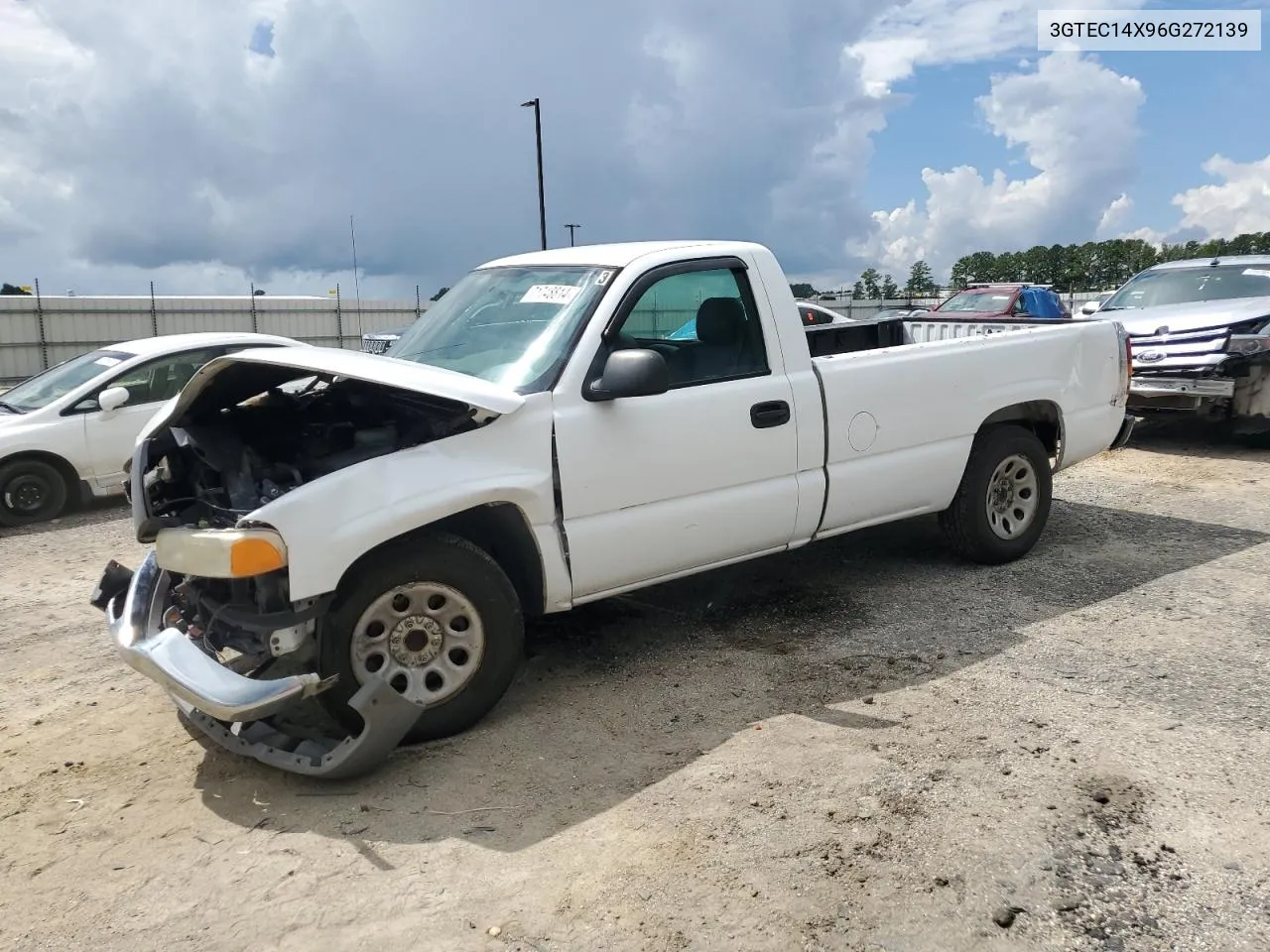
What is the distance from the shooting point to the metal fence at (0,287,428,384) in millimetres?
22438

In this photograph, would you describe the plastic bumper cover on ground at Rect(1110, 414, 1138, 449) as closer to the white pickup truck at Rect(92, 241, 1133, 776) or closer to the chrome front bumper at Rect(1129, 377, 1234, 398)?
the white pickup truck at Rect(92, 241, 1133, 776)

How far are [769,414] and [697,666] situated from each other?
1.25m

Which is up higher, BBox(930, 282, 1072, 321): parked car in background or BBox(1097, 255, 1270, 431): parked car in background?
BBox(930, 282, 1072, 321): parked car in background

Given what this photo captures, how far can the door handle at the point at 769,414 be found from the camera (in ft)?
15.2

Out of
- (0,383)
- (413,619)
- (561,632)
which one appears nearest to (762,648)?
(561,632)

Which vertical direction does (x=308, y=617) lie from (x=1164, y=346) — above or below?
below

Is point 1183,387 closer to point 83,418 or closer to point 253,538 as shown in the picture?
Result: point 253,538

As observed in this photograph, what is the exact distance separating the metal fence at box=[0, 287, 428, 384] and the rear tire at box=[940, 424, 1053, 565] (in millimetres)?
20236

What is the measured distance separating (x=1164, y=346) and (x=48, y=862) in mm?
10347

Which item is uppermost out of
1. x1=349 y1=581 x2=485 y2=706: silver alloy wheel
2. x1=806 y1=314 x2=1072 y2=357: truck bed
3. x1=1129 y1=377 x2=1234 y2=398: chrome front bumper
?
x1=806 y1=314 x2=1072 y2=357: truck bed

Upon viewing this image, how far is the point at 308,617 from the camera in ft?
11.6

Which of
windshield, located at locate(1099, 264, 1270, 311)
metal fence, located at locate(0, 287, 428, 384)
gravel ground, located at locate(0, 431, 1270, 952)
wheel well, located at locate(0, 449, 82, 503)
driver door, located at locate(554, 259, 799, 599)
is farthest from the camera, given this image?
metal fence, located at locate(0, 287, 428, 384)

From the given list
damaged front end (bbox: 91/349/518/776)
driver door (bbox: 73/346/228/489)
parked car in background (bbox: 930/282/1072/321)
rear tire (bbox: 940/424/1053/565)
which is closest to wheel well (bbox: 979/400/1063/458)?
rear tire (bbox: 940/424/1053/565)

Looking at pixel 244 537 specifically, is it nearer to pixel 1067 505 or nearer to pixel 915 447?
pixel 915 447
